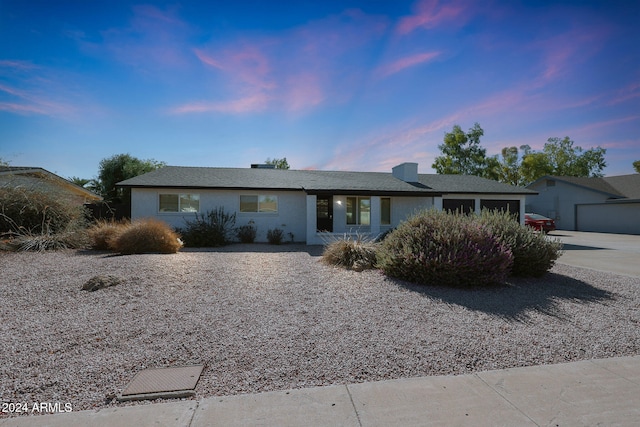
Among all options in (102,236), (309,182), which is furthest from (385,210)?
(102,236)

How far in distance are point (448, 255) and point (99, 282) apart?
22.6 feet

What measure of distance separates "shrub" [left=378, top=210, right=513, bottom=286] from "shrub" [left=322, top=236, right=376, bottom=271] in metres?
0.85

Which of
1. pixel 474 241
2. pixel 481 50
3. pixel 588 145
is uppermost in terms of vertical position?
pixel 588 145

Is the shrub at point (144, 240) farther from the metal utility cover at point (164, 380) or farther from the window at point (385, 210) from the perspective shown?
the window at point (385, 210)

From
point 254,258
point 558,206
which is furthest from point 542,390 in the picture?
point 558,206

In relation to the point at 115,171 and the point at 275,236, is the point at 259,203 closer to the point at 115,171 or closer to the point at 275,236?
the point at 275,236

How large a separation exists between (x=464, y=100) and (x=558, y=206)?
73.2ft

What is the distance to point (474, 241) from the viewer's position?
6.45 m

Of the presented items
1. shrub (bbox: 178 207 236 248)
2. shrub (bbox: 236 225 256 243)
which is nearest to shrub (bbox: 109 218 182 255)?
shrub (bbox: 178 207 236 248)

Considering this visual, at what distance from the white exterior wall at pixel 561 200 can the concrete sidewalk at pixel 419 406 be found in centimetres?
2940

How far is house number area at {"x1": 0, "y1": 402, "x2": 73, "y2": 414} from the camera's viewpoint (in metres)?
2.47

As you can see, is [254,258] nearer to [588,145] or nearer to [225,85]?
[225,85]

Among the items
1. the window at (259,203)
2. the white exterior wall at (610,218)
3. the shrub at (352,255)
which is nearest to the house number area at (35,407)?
the shrub at (352,255)

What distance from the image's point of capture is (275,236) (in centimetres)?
1466
